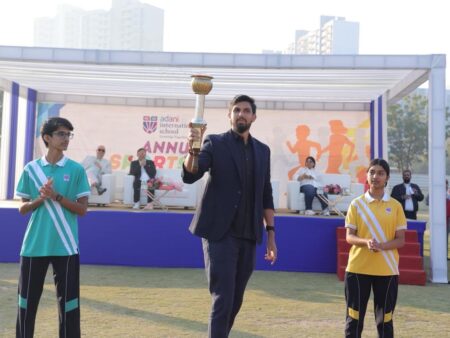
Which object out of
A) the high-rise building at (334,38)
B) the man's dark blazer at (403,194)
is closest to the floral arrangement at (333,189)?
the man's dark blazer at (403,194)

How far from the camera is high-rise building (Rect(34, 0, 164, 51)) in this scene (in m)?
131

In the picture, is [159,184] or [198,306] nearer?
[198,306]

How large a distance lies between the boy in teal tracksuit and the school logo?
35.5 feet

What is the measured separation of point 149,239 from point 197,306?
2836mm

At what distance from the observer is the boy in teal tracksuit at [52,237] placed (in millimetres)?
3510

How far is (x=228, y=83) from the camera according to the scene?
11.1 meters

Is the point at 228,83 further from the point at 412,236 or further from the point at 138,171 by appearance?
the point at 412,236

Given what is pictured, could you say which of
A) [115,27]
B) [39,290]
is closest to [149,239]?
[39,290]

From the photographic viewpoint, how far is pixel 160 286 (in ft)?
23.5

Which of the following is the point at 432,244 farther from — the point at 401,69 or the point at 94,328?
the point at 94,328

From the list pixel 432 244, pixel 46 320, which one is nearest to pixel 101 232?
pixel 46 320

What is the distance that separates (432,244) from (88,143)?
902cm


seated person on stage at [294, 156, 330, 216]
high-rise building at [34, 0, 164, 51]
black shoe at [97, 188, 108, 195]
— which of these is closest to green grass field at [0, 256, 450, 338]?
seated person on stage at [294, 156, 330, 216]

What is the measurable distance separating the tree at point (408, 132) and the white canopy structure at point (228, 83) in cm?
3420
